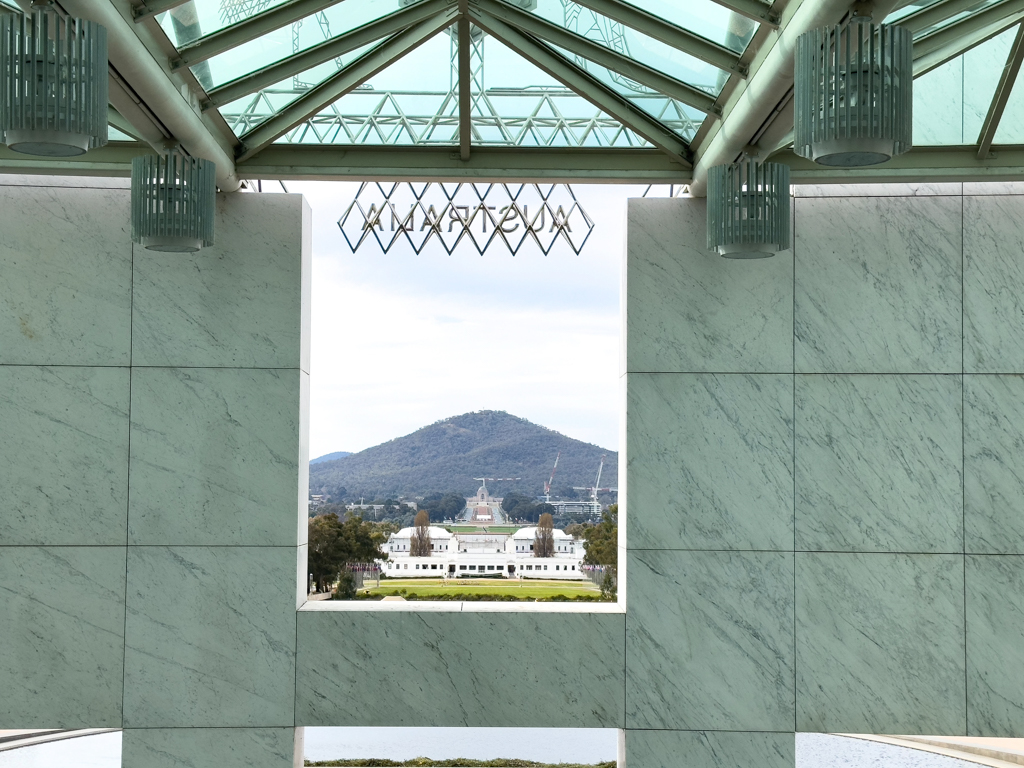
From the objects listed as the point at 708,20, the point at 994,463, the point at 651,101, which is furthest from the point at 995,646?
the point at 708,20

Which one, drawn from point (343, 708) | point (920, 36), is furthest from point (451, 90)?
point (343, 708)

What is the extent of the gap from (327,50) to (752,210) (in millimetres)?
3314

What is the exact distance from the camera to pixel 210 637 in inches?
337

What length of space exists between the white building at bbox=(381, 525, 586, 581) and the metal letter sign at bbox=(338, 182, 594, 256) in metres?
3.26

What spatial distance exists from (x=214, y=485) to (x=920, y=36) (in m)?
6.64

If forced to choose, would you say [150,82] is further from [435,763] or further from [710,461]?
[435,763]

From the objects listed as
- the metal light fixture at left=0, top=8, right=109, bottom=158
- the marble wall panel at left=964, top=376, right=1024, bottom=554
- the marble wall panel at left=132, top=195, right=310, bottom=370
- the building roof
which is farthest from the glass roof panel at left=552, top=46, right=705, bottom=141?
the metal light fixture at left=0, top=8, right=109, bottom=158

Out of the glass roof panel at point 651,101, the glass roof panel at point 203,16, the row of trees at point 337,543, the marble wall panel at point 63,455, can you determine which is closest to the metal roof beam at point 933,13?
the glass roof panel at point 651,101

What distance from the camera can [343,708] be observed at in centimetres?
865

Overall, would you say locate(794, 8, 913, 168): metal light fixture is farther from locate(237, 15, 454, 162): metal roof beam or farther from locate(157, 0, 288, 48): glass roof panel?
locate(157, 0, 288, 48): glass roof panel

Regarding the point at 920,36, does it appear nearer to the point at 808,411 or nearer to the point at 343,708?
the point at 808,411

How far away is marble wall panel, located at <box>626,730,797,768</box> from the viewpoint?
8.55m

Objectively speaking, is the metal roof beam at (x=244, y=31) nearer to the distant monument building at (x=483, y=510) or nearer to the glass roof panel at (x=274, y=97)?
the glass roof panel at (x=274, y=97)

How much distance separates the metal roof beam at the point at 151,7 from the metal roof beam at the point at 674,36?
105 inches
